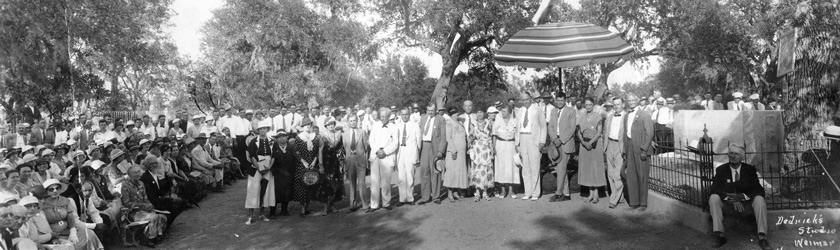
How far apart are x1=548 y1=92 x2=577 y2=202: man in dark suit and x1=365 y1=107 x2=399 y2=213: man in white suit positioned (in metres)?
2.39

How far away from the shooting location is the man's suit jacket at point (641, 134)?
24.4 feet

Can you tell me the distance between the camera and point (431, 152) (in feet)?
29.0

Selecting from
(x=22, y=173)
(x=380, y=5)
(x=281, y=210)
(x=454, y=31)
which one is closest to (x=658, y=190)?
(x=281, y=210)

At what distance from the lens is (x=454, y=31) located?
73.8 feet

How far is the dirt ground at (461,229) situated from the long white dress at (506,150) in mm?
368

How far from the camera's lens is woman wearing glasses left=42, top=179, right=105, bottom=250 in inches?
223

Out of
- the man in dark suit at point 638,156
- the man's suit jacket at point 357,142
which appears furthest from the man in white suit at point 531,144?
the man's suit jacket at point 357,142

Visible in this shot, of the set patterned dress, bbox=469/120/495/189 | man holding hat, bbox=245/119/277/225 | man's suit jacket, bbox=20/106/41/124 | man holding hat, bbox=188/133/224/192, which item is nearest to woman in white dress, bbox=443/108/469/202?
patterned dress, bbox=469/120/495/189

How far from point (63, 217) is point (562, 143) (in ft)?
21.1

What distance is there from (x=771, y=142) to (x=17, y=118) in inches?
877

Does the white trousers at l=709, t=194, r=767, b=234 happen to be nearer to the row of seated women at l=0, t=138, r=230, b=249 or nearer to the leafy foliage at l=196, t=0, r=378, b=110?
the row of seated women at l=0, t=138, r=230, b=249

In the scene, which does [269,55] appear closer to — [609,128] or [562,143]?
[562,143]

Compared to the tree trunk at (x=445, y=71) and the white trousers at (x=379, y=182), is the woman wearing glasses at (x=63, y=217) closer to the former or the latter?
the white trousers at (x=379, y=182)

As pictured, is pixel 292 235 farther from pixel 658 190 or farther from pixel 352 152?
pixel 658 190
